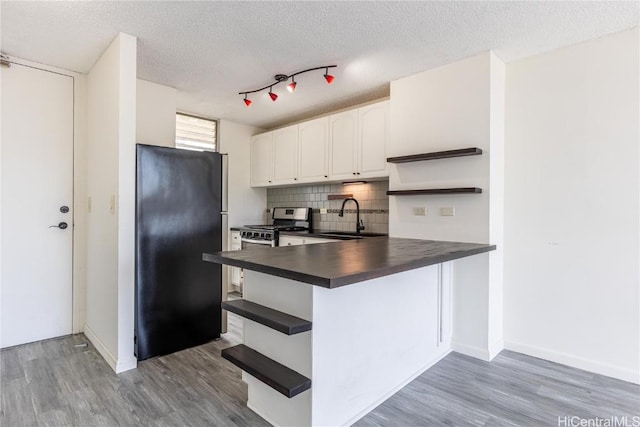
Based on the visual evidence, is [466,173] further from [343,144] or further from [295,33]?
[295,33]

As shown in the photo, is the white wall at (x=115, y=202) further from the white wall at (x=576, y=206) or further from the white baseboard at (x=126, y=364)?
the white wall at (x=576, y=206)

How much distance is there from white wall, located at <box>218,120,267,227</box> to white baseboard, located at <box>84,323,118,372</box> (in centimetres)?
216

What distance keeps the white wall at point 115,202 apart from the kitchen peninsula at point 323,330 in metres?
1.11

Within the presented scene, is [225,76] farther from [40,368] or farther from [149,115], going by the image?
[40,368]

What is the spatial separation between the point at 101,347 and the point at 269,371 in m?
1.90

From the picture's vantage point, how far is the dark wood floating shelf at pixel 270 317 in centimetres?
153

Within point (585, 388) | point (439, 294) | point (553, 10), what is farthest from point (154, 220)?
point (585, 388)

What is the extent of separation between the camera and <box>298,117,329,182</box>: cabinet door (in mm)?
4023

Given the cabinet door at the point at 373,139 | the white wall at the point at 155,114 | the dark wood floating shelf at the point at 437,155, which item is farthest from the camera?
the cabinet door at the point at 373,139

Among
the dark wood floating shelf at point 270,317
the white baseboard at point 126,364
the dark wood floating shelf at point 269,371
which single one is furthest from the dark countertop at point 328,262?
the white baseboard at point 126,364

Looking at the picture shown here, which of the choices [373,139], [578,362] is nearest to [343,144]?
[373,139]

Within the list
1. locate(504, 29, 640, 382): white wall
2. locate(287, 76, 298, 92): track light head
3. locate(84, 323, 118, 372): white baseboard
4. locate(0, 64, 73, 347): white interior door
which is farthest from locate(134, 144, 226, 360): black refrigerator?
locate(504, 29, 640, 382): white wall

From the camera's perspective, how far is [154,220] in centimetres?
270

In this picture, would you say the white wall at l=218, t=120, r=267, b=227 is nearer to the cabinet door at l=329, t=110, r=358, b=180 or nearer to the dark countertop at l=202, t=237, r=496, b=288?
the cabinet door at l=329, t=110, r=358, b=180
